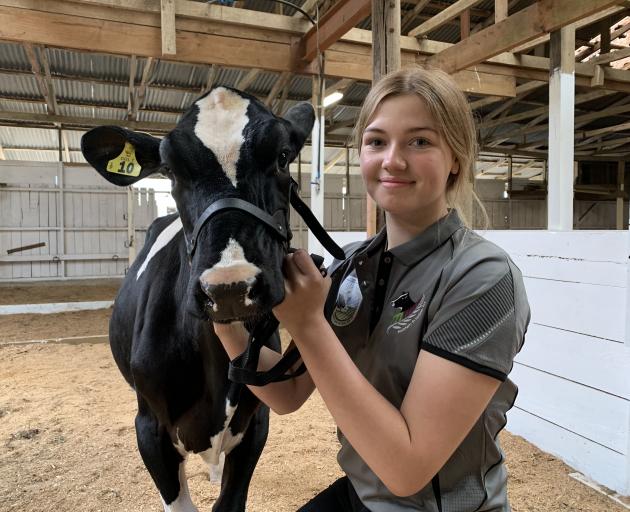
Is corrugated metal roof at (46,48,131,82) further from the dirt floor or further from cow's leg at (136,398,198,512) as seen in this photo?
cow's leg at (136,398,198,512)

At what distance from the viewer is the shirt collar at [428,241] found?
912 millimetres

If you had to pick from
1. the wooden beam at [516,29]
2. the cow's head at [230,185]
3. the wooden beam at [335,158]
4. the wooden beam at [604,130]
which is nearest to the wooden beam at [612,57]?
the wooden beam at [516,29]

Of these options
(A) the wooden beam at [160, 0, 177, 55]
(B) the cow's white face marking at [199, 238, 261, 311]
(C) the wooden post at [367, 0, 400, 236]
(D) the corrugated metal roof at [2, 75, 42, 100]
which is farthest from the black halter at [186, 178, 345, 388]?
(D) the corrugated metal roof at [2, 75, 42, 100]

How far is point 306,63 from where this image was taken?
13.9ft

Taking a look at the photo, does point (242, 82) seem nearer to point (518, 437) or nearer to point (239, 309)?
point (518, 437)

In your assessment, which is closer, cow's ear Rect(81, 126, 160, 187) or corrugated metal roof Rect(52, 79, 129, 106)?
cow's ear Rect(81, 126, 160, 187)

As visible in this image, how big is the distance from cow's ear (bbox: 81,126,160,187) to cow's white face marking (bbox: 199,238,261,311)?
0.73m

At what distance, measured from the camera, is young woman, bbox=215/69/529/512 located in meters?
0.72

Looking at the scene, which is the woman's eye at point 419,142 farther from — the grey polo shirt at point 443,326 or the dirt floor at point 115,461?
the dirt floor at point 115,461

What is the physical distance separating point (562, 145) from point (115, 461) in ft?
10.8

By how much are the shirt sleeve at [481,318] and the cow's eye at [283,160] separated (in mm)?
567

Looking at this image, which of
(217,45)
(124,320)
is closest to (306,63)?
(217,45)

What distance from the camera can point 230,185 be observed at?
40.7 inches

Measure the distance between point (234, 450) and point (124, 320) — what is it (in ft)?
2.71
